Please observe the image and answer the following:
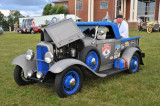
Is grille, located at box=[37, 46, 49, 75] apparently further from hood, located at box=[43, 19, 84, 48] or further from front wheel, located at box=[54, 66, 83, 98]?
front wheel, located at box=[54, 66, 83, 98]

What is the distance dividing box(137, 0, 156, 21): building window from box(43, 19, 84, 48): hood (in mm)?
33589

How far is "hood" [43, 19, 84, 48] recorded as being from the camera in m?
3.56

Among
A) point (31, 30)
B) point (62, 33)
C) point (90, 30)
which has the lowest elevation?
point (62, 33)

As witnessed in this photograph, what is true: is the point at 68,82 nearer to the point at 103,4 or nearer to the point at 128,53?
the point at 128,53

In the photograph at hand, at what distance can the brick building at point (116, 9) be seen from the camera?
3309 cm

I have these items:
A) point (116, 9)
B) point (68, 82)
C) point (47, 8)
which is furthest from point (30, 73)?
Answer: point (47, 8)

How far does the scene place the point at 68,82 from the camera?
3.47 metres

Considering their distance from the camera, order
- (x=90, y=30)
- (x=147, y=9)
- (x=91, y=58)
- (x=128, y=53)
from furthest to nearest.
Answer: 1. (x=147, y=9)
2. (x=128, y=53)
3. (x=90, y=30)
4. (x=91, y=58)

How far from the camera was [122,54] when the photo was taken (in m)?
5.13

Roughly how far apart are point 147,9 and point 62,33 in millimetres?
34343

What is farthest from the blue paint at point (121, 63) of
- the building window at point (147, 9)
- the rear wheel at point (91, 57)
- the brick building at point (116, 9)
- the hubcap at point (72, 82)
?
the building window at point (147, 9)

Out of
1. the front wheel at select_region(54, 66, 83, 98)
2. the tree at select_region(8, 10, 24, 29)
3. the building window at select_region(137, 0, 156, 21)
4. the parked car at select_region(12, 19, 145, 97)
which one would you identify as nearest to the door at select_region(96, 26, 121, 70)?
the parked car at select_region(12, 19, 145, 97)

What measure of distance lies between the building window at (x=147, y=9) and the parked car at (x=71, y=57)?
106ft

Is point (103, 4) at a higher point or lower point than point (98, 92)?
higher
